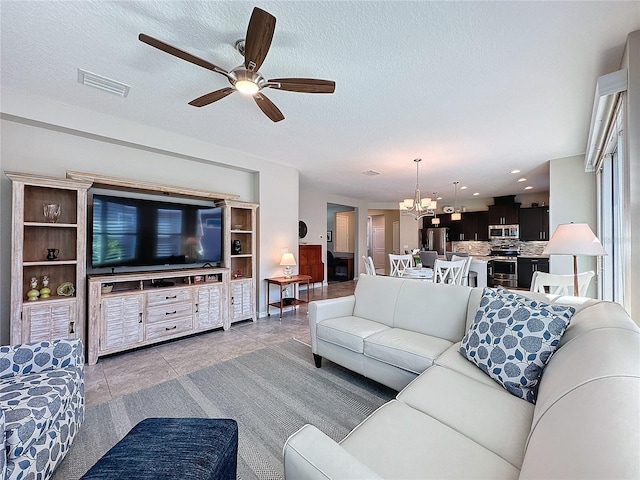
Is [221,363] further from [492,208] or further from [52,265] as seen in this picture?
[492,208]

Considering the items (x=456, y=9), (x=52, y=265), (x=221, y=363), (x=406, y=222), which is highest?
(x=456, y=9)

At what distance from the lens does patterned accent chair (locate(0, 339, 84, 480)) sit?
3.99 ft

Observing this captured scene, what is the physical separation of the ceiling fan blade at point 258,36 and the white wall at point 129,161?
2297mm

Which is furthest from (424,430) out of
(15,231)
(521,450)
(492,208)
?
(492,208)

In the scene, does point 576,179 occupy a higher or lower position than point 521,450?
higher

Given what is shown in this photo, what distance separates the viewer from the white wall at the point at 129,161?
8.71 feet

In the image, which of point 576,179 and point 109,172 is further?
point 576,179

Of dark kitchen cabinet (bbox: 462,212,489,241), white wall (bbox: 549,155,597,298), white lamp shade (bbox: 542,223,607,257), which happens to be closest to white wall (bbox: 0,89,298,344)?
white lamp shade (bbox: 542,223,607,257)

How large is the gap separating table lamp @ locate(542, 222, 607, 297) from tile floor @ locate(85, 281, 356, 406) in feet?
9.17

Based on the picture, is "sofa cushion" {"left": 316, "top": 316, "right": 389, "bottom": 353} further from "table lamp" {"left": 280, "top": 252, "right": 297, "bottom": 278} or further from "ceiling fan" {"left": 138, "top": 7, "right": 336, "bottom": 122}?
"table lamp" {"left": 280, "top": 252, "right": 297, "bottom": 278}

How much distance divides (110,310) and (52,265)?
2.47ft

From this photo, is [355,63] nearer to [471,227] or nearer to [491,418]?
[491,418]

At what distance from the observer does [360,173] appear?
18.0 ft

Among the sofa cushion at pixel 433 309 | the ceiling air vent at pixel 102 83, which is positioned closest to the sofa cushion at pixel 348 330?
the sofa cushion at pixel 433 309
